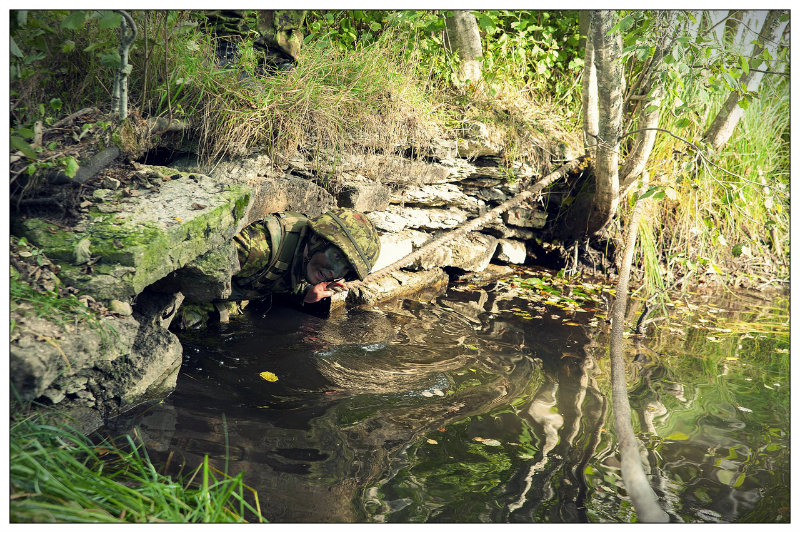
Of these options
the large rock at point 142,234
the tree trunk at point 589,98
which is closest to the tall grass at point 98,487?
the large rock at point 142,234

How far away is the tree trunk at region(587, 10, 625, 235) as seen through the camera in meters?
4.39

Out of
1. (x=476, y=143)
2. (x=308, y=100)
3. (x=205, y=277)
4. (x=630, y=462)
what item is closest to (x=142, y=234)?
(x=205, y=277)

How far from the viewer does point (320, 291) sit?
172 inches

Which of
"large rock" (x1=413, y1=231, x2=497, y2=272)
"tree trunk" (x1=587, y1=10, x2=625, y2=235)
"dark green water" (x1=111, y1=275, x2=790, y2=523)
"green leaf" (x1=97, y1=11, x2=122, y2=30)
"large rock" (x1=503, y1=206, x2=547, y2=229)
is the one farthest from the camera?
"large rock" (x1=503, y1=206, x2=547, y2=229)

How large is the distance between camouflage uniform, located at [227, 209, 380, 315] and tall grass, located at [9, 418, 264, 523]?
1800 millimetres

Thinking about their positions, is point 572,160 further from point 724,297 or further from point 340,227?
point 340,227

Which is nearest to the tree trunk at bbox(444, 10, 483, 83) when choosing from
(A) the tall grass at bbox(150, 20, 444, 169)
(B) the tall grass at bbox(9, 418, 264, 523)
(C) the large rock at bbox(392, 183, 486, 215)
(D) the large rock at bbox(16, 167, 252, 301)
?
(A) the tall grass at bbox(150, 20, 444, 169)

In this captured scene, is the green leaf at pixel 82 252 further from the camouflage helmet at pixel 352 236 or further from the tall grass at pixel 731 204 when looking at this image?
the tall grass at pixel 731 204

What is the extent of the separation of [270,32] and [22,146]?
311 centimetres

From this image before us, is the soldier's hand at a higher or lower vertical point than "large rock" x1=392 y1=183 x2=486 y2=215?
lower

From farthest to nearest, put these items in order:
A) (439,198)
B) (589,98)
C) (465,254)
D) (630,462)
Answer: (465,254), (439,198), (589,98), (630,462)

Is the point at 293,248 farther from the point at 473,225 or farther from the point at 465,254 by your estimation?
the point at 465,254

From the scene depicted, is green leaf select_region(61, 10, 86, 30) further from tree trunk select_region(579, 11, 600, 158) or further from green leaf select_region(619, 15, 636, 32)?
tree trunk select_region(579, 11, 600, 158)

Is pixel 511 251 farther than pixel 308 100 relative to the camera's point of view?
Yes
